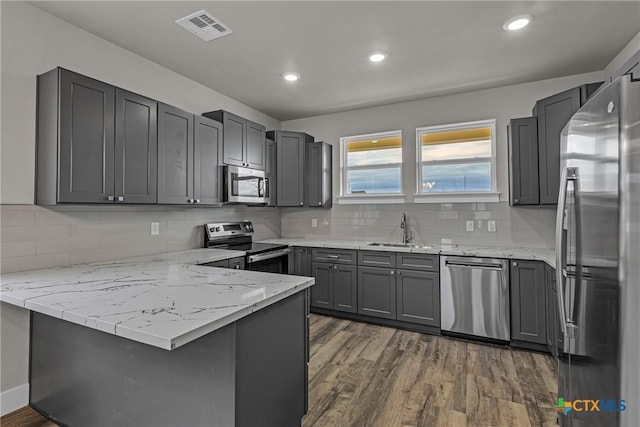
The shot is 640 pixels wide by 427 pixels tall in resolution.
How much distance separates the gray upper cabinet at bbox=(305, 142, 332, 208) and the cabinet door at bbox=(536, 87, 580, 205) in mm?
2565

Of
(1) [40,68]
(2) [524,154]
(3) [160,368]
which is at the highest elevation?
(1) [40,68]

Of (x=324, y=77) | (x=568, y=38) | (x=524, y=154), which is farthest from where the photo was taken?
(x=324, y=77)

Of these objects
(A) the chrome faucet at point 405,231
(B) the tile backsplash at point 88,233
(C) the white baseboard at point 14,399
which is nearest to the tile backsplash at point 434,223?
(A) the chrome faucet at point 405,231

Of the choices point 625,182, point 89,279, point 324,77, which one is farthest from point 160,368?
point 324,77

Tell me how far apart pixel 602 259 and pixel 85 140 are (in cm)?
301

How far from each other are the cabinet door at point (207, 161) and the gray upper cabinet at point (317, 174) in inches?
57.4

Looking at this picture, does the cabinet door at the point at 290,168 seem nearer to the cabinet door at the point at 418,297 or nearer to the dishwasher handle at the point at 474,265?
the cabinet door at the point at 418,297

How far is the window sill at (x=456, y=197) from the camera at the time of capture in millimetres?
3689

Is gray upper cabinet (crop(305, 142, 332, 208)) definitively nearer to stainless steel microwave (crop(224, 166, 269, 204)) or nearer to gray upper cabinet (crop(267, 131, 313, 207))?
gray upper cabinet (crop(267, 131, 313, 207))

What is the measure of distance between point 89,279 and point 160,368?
89 centimetres

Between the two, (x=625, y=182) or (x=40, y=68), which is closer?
(x=625, y=182)

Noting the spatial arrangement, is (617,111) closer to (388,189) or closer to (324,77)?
(324,77)

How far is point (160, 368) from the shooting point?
56.8 inches

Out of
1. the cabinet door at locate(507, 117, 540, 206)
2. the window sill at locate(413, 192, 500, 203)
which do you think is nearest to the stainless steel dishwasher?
the cabinet door at locate(507, 117, 540, 206)
